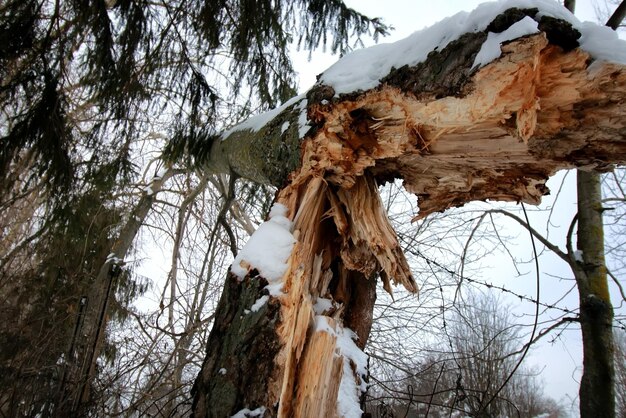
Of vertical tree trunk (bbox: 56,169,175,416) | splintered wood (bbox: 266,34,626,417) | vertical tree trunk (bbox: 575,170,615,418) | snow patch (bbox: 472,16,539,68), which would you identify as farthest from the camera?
vertical tree trunk (bbox: 575,170,615,418)

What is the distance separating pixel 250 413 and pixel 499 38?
1.37 meters

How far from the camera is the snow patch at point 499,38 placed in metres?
0.97

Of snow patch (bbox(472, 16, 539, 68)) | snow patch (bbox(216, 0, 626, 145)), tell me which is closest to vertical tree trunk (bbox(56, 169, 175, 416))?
snow patch (bbox(216, 0, 626, 145))

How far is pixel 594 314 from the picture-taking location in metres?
3.07

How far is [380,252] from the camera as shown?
5.63 feet

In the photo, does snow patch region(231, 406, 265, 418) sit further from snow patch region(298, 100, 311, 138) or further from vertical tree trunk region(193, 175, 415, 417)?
snow patch region(298, 100, 311, 138)

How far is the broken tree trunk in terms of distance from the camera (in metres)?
1.10

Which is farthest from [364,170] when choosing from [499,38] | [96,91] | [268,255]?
[96,91]

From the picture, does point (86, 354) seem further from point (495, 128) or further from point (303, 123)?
point (495, 128)

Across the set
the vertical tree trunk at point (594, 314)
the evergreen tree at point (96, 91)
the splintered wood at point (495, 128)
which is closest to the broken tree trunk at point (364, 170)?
the splintered wood at point (495, 128)

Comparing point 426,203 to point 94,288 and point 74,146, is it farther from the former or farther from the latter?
point 94,288

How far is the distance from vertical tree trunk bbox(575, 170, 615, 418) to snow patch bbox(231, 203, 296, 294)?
2.95 m

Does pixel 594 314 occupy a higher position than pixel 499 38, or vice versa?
pixel 499 38

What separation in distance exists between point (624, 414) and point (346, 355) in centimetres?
1594
